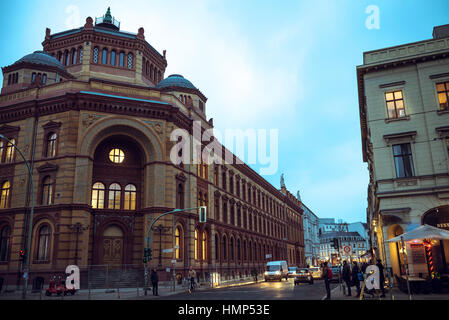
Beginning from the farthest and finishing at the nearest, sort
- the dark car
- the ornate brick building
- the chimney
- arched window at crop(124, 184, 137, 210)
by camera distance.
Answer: arched window at crop(124, 184, 137, 210)
the dark car
the ornate brick building
the chimney

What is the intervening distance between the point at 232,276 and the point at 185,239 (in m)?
14.4

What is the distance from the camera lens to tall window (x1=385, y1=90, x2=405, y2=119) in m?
28.1

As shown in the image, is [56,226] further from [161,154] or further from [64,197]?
[161,154]

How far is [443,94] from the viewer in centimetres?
2739

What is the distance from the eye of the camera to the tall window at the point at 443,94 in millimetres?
27095

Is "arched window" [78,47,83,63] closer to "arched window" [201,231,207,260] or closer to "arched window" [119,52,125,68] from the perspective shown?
"arched window" [119,52,125,68]

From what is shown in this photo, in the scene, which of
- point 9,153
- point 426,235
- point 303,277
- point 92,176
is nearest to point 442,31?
point 426,235

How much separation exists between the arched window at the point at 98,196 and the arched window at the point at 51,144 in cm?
457

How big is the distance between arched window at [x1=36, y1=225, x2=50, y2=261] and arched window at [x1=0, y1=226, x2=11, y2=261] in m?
3.02

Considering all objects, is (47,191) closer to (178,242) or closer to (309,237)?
(178,242)

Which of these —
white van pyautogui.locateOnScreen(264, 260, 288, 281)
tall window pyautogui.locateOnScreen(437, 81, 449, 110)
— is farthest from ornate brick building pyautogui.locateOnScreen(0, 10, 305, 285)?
tall window pyautogui.locateOnScreen(437, 81, 449, 110)

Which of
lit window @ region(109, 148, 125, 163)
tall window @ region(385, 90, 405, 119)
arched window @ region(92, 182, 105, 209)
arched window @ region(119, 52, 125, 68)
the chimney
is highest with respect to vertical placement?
arched window @ region(119, 52, 125, 68)

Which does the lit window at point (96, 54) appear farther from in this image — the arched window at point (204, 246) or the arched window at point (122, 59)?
the arched window at point (204, 246)

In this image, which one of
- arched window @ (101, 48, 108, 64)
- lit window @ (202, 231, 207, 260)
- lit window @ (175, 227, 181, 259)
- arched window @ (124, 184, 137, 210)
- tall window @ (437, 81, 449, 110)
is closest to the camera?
tall window @ (437, 81, 449, 110)
